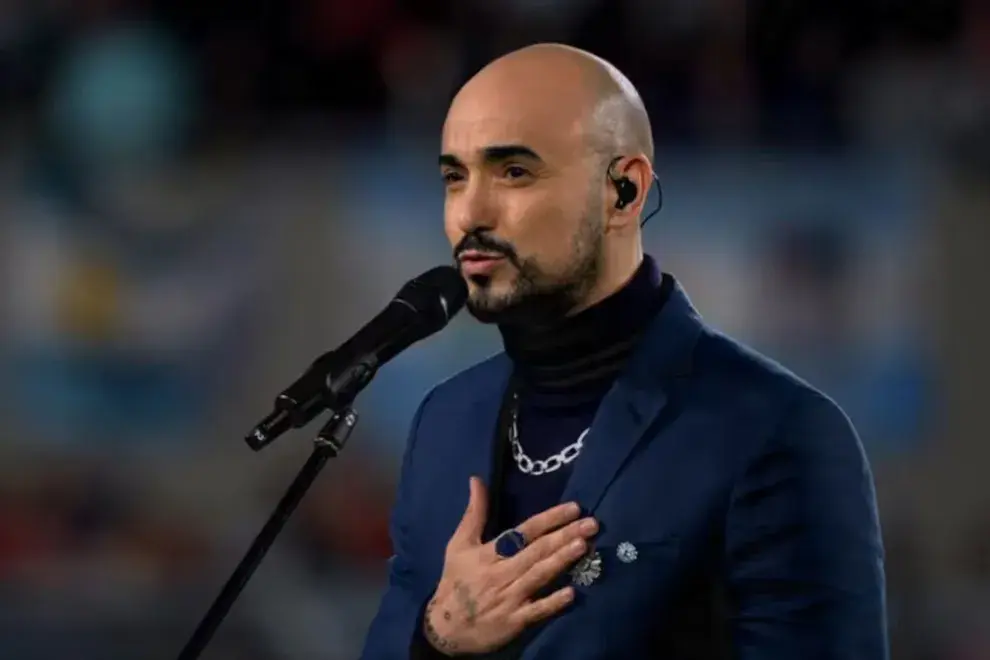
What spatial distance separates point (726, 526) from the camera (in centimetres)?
136

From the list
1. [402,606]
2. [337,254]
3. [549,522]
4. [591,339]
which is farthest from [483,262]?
[337,254]

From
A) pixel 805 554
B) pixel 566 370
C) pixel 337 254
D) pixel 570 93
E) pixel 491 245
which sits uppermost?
pixel 337 254

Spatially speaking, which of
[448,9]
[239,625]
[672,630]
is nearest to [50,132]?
[448,9]

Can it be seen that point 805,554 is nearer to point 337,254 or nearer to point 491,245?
point 491,245

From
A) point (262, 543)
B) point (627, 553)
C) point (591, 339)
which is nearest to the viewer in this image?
point (262, 543)

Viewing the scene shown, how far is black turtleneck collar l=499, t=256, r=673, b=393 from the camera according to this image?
57.7 inches

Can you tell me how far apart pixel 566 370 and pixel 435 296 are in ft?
0.63

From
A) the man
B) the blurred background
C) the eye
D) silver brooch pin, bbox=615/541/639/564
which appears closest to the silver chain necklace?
the man

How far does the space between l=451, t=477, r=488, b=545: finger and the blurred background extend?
6.26 ft

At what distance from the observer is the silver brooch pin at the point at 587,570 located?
1.36 metres

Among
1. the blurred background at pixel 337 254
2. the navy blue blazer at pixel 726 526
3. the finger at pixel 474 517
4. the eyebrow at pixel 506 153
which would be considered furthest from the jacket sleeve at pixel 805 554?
the blurred background at pixel 337 254

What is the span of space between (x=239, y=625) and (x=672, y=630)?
2.07 m

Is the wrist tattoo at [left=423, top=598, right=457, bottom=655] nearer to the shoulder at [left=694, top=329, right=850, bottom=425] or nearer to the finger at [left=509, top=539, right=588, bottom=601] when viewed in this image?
the finger at [left=509, top=539, right=588, bottom=601]

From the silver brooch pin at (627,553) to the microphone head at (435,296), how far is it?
0.78 feet
